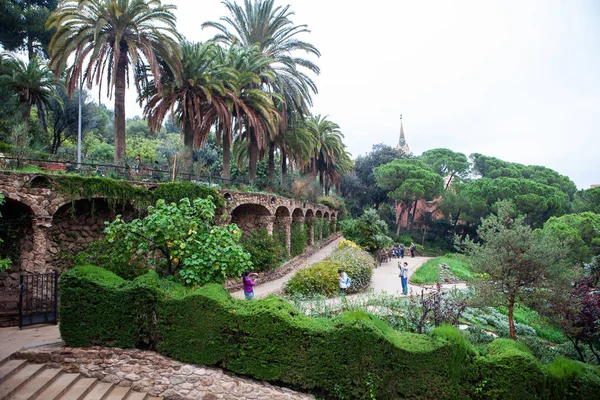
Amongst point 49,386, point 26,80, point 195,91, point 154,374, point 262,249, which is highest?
point 26,80

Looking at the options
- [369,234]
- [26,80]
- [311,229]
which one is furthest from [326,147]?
[26,80]

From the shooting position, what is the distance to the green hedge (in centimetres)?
589

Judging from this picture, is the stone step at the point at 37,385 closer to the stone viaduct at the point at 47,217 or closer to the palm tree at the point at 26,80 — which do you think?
the stone viaduct at the point at 47,217

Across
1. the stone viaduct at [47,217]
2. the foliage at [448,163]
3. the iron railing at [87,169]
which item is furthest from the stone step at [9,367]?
the foliage at [448,163]

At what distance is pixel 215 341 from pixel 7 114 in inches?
780

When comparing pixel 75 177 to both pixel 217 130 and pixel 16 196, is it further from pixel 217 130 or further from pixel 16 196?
pixel 217 130

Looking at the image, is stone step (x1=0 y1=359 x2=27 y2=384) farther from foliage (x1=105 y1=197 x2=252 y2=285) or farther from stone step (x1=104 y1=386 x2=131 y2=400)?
foliage (x1=105 y1=197 x2=252 y2=285)

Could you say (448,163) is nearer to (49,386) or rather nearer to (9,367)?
(49,386)

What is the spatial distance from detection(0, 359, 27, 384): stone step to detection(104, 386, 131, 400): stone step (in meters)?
1.87

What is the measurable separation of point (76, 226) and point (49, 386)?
22.2 feet

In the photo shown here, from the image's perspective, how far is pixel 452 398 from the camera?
6.00 meters

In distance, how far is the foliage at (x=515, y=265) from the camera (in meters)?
8.82

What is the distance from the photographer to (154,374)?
Result: 273 inches

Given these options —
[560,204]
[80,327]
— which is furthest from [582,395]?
[560,204]
